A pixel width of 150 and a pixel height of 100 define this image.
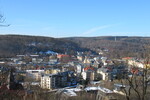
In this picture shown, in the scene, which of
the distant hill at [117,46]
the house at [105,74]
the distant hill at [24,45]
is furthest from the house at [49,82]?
the distant hill at [24,45]

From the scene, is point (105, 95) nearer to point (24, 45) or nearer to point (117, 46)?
point (24, 45)

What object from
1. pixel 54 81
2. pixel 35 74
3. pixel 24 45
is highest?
pixel 24 45

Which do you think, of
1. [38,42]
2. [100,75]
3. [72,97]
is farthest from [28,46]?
[72,97]

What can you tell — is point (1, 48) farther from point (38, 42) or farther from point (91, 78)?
point (91, 78)

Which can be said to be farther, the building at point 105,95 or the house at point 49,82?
the house at point 49,82

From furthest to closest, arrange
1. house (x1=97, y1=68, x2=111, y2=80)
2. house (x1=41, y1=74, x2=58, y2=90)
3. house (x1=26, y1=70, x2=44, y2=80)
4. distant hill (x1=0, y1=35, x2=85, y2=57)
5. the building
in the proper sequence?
distant hill (x1=0, y1=35, x2=85, y2=57) → house (x1=26, y1=70, x2=44, y2=80) → house (x1=97, y1=68, x2=111, y2=80) → house (x1=41, y1=74, x2=58, y2=90) → the building

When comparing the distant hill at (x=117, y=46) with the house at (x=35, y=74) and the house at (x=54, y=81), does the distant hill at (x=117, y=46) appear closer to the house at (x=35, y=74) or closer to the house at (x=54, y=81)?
the house at (x=54, y=81)

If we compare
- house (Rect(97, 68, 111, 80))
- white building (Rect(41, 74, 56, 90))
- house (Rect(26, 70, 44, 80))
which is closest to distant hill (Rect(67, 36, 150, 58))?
house (Rect(97, 68, 111, 80))

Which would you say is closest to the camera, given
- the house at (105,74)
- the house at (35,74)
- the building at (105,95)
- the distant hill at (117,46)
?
the building at (105,95)

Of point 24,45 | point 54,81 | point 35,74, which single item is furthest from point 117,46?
point 54,81

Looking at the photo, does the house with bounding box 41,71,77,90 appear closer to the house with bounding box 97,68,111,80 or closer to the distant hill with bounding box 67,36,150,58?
the house with bounding box 97,68,111,80

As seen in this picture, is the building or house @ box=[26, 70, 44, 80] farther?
house @ box=[26, 70, 44, 80]
